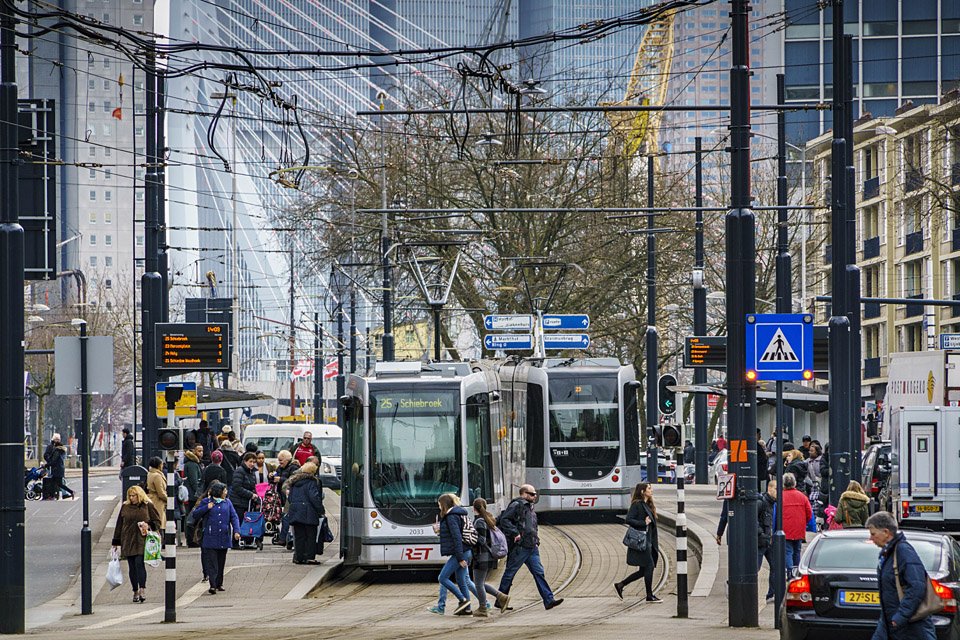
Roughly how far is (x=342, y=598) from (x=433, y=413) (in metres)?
3.07

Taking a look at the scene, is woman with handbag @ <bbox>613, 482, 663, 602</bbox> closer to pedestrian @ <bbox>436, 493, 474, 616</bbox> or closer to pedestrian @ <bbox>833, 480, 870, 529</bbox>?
pedestrian @ <bbox>436, 493, 474, 616</bbox>

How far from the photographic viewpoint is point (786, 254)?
98.2ft

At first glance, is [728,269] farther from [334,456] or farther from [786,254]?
[334,456]

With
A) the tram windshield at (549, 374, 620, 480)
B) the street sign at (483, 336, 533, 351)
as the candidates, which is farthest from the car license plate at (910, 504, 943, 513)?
the street sign at (483, 336, 533, 351)

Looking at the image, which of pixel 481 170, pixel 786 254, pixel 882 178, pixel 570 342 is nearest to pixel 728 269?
pixel 786 254

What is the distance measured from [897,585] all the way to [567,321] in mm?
22761

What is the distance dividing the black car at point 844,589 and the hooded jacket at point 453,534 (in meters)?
5.18

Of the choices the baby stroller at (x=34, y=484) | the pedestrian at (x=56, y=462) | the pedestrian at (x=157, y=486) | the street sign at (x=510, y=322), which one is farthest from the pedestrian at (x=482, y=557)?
the baby stroller at (x=34, y=484)

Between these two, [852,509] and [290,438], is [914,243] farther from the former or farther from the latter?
[852,509]

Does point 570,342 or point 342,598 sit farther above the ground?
point 570,342

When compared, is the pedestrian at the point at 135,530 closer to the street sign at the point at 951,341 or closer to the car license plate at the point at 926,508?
the car license plate at the point at 926,508

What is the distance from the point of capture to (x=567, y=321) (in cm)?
3238

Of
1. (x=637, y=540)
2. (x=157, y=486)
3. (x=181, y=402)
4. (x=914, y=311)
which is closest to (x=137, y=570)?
(x=157, y=486)

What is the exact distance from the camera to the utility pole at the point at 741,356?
1452 centimetres
